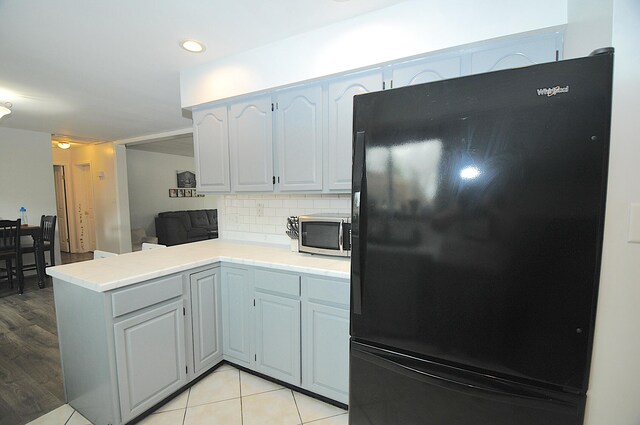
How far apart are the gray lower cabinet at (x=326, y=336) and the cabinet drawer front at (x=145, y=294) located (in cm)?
81

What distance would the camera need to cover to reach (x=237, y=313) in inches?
80.4

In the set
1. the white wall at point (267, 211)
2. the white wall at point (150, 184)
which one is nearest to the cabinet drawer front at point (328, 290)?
the white wall at point (267, 211)

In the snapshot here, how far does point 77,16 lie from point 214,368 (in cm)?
245

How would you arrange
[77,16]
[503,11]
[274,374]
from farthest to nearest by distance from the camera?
[274,374], [77,16], [503,11]

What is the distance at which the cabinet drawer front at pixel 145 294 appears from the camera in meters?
1.49

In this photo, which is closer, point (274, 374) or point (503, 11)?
point (503, 11)

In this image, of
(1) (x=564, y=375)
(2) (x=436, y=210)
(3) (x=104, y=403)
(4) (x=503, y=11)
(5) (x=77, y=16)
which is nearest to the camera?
(1) (x=564, y=375)

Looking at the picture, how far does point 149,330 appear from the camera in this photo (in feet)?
5.39

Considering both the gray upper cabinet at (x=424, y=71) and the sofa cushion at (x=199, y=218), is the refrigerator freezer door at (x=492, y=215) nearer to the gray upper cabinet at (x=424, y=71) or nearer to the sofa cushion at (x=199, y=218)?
the gray upper cabinet at (x=424, y=71)

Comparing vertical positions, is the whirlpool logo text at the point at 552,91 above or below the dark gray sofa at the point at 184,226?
above

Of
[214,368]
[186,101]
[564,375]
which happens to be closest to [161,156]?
[186,101]

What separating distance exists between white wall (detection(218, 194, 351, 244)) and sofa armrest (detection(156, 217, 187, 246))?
3.78 meters

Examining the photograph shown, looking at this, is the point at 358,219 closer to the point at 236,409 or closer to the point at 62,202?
the point at 236,409

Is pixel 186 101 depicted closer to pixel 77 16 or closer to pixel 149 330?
pixel 77 16
